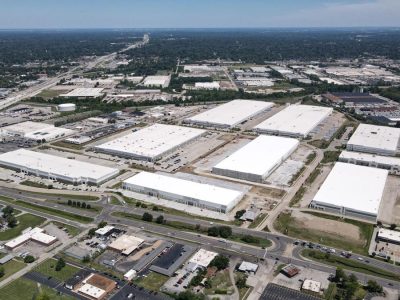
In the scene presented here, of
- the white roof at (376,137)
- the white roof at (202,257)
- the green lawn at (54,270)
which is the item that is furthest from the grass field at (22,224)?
the white roof at (376,137)

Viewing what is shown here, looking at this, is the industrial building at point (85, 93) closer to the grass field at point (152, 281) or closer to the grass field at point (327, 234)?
the grass field at point (327, 234)

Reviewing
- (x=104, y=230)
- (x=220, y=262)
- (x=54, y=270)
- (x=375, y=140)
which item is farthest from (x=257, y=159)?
(x=54, y=270)

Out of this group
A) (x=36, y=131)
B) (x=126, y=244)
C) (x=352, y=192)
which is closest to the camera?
(x=126, y=244)

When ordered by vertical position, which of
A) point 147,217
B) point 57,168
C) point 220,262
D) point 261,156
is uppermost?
point 261,156

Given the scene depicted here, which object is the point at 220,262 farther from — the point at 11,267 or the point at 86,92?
the point at 86,92

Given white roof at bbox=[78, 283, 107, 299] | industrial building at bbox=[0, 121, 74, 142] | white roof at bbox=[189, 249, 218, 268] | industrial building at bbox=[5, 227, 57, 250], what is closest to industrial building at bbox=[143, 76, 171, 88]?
industrial building at bbox=[0, 121, 74, 142]
